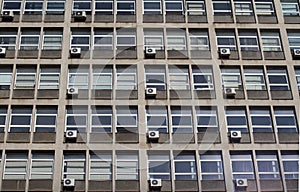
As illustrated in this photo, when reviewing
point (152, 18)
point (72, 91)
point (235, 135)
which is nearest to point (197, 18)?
point (152, 18)

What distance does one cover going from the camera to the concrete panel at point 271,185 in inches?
745

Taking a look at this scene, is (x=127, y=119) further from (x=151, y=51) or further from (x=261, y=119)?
(x=261, y=119)

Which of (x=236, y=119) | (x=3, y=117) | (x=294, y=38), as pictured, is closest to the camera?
(x=3, y=117)

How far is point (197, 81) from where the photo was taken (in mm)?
21328

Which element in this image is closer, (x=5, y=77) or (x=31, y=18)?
(x=5, y=77)

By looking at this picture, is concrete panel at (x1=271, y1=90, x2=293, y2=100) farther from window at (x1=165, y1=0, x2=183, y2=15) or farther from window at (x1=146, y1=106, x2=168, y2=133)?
window at (x1=165, y1=0, x2=183, y2=15)

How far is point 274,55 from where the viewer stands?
22.0 metres

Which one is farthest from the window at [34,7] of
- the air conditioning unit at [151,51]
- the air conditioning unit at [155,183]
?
the air conditioning unit at [155,183]

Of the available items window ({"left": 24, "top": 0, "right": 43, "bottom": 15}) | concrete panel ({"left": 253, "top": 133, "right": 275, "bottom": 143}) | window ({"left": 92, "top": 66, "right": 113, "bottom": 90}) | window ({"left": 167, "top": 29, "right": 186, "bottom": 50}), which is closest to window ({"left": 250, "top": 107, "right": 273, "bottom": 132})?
concrete panel ({"left": 253, "top": 133, "right": 275, "bottom": 143})

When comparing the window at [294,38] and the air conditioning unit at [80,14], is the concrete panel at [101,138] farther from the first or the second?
the window at [294,38]

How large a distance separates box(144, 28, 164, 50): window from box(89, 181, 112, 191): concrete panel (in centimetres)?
630

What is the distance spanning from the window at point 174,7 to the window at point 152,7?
1.19 feet

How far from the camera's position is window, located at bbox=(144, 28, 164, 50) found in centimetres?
2220

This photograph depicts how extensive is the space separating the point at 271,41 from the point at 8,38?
11217 millimetres
